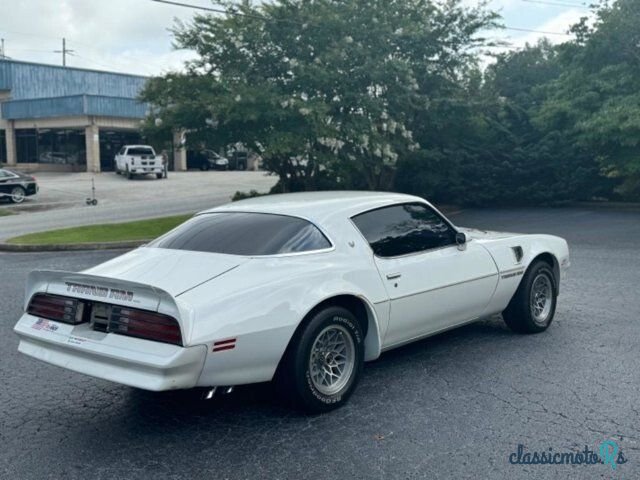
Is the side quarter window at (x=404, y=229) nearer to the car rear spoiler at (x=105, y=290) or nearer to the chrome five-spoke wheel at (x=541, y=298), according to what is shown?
the chrome five-spoke wheel at (x=541, y=298)

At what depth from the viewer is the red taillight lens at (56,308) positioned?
14.4 ft

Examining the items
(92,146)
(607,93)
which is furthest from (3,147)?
(607,93)

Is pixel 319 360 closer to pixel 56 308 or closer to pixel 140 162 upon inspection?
pixel 56 308

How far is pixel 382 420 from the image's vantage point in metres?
4.38

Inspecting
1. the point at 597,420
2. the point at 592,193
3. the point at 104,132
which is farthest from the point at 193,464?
the point at 104,132

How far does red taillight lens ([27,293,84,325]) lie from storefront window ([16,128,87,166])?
42.3 metres

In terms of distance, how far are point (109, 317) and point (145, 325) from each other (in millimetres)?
338

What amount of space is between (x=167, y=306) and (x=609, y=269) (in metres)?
8.27

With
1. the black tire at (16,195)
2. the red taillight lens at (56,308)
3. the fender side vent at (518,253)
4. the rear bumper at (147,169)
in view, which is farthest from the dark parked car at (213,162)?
the red taillight lens at (56,308)

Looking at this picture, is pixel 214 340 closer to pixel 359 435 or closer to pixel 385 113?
pixel 359 435

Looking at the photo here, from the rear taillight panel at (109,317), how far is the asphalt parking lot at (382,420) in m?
0.67

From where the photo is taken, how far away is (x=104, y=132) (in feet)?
148

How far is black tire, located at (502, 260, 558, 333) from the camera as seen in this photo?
6.29m

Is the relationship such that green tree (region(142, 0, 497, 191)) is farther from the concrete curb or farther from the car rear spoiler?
the car rear spoiler
